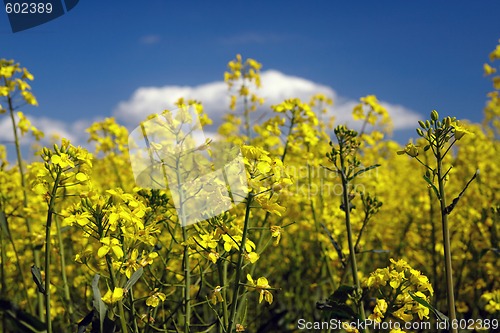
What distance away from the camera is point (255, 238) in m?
3.92

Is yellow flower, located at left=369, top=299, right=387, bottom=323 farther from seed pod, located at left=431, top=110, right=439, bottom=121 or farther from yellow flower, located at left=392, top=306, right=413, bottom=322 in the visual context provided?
seed pod, located at left=431, top=110, right=439, bottom=121

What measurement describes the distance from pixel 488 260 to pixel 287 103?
2574 mm

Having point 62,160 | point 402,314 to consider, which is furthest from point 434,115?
point 62,160

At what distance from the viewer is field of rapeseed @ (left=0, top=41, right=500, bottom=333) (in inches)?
81.8

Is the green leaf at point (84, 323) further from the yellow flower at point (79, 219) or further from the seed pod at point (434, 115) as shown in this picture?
the seed pod at point (434, 115)

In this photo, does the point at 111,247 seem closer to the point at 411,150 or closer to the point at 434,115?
the point at 411,150

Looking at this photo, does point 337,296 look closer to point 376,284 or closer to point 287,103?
point 376,284

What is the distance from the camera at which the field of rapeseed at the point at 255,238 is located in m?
2.08

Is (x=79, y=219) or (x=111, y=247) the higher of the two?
(x=79, y=219)

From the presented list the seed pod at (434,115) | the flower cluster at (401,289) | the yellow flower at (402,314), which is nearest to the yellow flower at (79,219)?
the flower cluster at (401,289)

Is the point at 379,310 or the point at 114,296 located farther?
the point at 379,310

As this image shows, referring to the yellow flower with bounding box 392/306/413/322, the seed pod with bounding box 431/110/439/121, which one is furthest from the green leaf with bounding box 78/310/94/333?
the seed pod with bounding box 431/110/439/121

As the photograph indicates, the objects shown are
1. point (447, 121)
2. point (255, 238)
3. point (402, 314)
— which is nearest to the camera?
point (447, 121)

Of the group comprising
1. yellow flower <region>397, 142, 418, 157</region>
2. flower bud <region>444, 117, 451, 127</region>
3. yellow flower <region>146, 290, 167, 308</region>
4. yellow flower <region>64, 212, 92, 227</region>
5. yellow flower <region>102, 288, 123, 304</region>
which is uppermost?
flower bud <region>444, 117, 451, 127</region>
